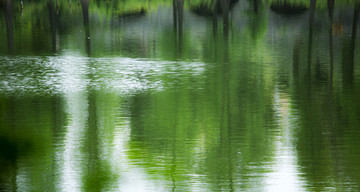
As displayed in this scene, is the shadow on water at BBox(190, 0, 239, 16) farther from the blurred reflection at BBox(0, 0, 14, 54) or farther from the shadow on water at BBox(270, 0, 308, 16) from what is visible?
the blurred reflection at BBox(0, 0, 14, 54)

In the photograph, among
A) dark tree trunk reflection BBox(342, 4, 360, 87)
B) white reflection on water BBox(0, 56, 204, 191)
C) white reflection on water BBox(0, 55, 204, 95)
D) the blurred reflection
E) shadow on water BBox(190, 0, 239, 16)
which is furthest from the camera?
shadow on water BBox(190, 0, 239, 16)

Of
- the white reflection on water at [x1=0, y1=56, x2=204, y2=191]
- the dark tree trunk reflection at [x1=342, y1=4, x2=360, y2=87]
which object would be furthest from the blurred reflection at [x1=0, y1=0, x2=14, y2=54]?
the dark tree trunk reflection at [x1=342, y1=4, x2=360, y2=87]

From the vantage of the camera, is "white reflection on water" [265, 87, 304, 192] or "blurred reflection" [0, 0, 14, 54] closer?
"white reflection on water" [265, 87, 304, 192]

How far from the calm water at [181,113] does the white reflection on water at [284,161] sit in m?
0.02

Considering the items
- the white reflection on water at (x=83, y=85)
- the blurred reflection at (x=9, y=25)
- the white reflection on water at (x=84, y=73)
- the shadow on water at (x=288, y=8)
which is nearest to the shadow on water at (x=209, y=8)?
the shadow on water at (x=288, y=8)

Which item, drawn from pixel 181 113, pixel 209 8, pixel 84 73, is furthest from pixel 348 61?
pixel 209 8

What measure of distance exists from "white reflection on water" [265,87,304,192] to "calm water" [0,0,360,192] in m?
0.02

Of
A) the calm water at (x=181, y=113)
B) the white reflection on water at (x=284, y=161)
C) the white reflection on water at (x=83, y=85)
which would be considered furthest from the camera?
the white reflection on water at (x=83, y=85)

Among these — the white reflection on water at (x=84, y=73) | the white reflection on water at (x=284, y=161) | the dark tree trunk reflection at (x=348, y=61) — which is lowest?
the dark tree trunk reflection at (x=348, y=61)

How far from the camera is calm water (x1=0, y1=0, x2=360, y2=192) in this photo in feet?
24.5

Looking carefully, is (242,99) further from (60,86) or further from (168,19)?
(168,19)

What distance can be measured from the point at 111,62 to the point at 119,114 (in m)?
10.2

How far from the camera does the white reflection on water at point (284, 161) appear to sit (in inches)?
277

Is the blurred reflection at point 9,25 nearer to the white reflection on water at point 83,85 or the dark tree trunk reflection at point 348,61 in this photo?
the white reflection on water at point 83,85
